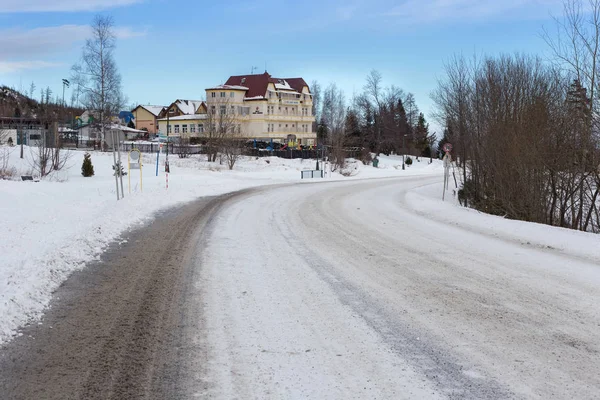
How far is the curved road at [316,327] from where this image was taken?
4500 mm

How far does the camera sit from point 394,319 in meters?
6.30

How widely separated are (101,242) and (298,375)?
7990mm

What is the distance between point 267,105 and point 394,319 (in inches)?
3357

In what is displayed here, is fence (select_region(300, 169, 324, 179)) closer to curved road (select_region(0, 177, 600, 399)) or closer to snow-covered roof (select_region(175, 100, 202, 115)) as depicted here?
curved road (select_region(0, 177, 600, 399))

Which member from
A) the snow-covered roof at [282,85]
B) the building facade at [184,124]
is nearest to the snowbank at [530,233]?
the snow-covered roof at [282,85]

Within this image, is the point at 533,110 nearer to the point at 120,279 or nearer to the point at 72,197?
the point at 120,279

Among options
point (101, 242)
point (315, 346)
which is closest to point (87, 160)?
point (101, 242)

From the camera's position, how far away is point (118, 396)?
425 centimetres

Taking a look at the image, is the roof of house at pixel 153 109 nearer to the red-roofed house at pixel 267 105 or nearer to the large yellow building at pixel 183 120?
the large yellow building at pixel 183 120

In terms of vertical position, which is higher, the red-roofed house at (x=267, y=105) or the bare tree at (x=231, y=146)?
the red-roofed house at (x=267, y=105)

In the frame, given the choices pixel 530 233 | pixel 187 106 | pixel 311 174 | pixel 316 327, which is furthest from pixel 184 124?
pixel 316 327

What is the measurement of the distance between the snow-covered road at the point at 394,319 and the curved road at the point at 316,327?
0.07ft

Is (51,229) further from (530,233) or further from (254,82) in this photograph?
(254,82)

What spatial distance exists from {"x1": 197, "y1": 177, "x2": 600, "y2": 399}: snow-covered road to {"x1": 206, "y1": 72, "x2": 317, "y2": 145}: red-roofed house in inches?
2990
